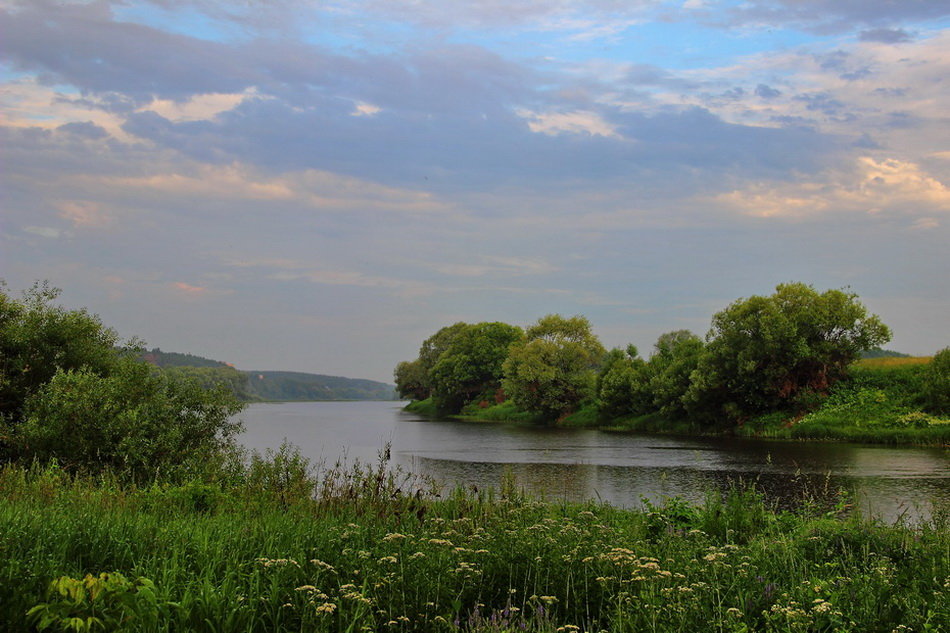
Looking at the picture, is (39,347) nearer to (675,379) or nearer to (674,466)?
(674,466)

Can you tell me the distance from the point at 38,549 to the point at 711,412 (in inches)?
1955

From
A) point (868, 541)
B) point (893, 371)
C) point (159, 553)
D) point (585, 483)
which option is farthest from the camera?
point (893, 371)

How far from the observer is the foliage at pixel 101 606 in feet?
13.1

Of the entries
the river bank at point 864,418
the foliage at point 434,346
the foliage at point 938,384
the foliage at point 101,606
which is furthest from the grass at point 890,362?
the foliage at point 434,346

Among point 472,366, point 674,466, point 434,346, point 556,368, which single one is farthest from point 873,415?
point 434,346

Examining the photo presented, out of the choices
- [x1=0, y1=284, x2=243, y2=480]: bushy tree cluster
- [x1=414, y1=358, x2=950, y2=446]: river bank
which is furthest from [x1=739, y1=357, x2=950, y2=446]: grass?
[x1=0, y1=284, x2=243, y2=480]: bushy tree cluster

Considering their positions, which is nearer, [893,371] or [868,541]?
[868,541]

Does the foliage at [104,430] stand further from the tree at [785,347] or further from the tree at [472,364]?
the tree at [472,364]

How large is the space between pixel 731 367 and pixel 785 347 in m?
3.73

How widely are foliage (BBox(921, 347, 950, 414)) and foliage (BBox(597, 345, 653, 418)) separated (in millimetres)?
20731

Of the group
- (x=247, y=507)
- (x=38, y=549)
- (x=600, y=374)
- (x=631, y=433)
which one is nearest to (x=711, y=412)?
(x=631, y=433)

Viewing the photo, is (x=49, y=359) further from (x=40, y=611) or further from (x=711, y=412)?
(x=711, y=412)

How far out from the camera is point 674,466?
3023 centimetres

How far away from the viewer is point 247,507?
976 cm
